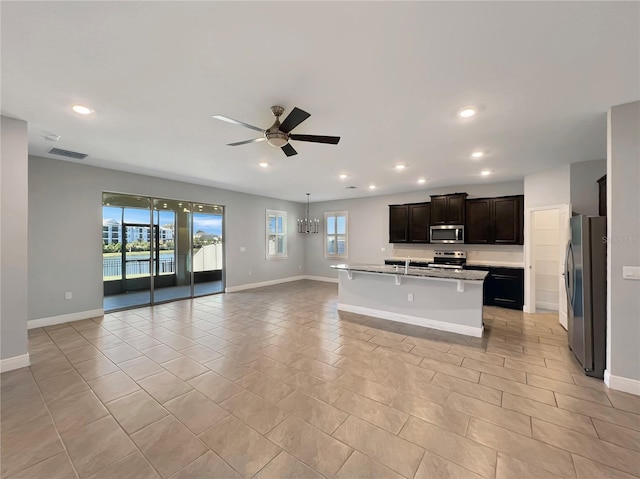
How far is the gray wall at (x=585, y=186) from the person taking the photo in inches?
171

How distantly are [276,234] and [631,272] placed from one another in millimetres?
7706

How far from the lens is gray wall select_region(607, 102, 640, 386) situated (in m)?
2.55

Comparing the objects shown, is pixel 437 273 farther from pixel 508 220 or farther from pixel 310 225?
pixel 310 225

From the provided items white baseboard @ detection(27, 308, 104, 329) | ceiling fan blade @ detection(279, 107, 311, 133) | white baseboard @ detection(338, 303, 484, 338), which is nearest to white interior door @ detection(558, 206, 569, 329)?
white baseboard @ detection(338, 303, 484, 338)

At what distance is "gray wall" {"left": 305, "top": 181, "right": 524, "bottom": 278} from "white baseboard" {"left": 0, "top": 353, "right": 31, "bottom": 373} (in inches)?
281

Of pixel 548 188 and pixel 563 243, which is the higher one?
pixel 548 188

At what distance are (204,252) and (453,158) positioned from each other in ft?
20.5

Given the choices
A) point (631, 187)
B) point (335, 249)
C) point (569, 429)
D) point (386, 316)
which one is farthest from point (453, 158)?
point (335, 249)

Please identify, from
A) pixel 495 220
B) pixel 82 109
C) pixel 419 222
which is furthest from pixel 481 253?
pixel 82 109

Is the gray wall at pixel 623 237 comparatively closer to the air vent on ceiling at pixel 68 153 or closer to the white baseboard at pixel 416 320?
the white baseboard at pixel 416 320

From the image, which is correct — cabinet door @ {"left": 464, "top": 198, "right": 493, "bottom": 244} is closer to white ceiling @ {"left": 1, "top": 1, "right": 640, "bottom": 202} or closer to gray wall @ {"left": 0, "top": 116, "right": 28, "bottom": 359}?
white ceiling @ {"left": 1, "top": 1, "right": 640, "bottom": 202}

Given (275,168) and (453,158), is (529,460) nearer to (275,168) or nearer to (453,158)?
(453,158)

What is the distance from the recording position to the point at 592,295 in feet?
9.66

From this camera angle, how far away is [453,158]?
14.3 ft
